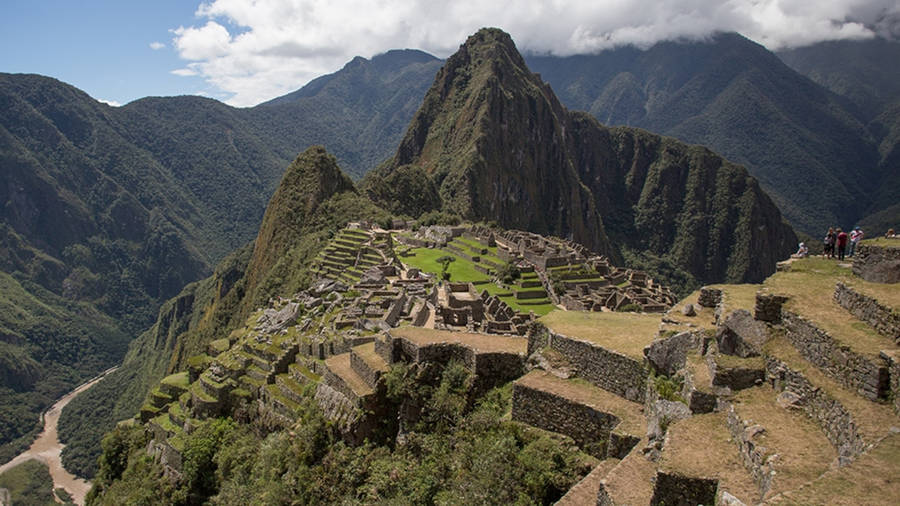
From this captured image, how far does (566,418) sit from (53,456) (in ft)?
331

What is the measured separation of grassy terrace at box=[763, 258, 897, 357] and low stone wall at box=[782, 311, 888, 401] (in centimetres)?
10

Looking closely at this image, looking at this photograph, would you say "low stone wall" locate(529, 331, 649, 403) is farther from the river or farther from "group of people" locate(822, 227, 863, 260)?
the river

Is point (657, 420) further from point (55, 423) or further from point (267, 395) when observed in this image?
point (55, 423)

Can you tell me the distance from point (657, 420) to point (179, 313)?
144 metres

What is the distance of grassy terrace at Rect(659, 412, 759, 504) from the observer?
660 centimetres

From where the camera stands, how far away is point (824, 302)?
921 centimetres

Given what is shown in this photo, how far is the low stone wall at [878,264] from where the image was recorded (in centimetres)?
940

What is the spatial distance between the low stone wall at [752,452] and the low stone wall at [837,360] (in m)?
1.28

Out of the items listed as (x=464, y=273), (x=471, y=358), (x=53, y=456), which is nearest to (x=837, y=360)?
(x=471, y=358)

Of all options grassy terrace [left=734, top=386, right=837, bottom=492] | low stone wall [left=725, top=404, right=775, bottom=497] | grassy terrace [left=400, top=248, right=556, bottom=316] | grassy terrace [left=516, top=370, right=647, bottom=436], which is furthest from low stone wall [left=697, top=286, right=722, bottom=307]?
grassy terrace [left=400, top=248, right=556, bottom=316]

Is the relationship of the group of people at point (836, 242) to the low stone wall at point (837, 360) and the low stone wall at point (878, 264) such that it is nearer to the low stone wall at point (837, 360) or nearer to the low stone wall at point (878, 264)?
the low stone wall at point (878, 264)

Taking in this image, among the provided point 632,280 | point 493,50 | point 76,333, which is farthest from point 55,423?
point 493,50

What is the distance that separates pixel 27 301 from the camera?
158 meters

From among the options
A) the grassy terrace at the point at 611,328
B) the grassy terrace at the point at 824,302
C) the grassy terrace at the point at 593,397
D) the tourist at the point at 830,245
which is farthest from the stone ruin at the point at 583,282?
the grassy terrace at the point at 593,397
